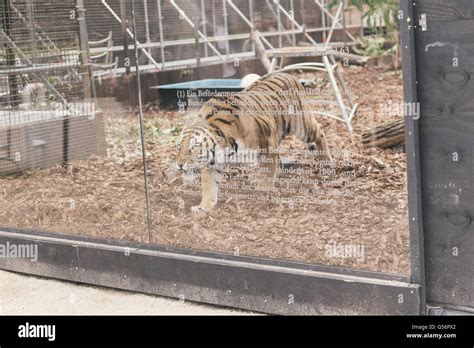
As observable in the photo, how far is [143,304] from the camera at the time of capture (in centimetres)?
569

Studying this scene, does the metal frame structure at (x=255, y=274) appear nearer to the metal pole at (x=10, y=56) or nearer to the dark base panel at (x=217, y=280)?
the dark base panel at (x=217, y=280)

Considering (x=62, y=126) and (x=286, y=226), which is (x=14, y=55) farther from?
(x=286, y=226)

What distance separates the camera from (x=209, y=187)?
546 centimetres

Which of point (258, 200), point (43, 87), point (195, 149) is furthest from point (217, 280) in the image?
point (43, 87)

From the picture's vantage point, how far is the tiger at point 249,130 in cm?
496

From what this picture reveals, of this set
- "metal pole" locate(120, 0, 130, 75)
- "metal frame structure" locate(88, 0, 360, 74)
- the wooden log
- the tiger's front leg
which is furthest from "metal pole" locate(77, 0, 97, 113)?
the wooden log

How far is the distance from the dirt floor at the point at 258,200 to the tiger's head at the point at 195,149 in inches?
2.8

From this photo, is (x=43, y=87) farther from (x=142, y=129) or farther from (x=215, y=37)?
(x=215, y=37)

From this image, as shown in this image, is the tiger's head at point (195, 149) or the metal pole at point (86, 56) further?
the metal pole at point (86, 56)

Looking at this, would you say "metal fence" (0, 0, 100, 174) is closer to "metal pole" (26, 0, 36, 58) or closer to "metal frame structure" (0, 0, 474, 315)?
"metal pole" (26, 0, 36, 58)

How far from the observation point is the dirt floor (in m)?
4.82

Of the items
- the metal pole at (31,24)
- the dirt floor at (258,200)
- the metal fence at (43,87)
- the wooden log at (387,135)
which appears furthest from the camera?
the metal pole at (31,24)

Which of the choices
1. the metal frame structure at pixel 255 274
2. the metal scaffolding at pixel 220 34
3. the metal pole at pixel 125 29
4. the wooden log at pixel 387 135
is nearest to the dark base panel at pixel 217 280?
the metal frame structure at pixel 255 274

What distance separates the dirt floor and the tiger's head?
7 centimetres
